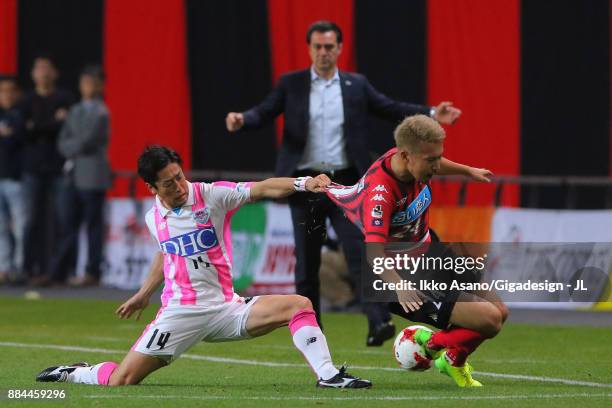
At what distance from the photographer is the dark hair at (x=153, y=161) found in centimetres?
907

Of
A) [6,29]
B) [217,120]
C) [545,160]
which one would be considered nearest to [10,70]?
[6,29]

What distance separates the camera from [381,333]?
12031mm

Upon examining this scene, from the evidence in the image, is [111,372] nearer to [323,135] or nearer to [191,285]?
[191,285]

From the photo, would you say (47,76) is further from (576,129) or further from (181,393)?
(181,393)

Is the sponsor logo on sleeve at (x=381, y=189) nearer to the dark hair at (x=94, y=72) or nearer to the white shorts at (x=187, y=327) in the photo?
the white shorts at (x=187, y=327)

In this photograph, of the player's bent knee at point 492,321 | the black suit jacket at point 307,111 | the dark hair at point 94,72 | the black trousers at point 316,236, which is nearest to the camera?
the player's bent knee at point 492,321

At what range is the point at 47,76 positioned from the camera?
17641 millimetres

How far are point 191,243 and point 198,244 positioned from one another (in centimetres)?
4

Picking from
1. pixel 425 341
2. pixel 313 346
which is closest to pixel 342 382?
pixel 313 346

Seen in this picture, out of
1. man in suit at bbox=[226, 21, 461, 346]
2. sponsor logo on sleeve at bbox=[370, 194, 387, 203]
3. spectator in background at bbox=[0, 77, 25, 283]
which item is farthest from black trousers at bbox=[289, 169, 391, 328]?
spectator in background at bbox=[0, 77, 25, 283]

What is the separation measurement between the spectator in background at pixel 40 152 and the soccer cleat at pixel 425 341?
8883 millimetres

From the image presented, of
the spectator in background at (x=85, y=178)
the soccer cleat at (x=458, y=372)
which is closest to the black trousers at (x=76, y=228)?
the spectator in background at (x=85, y=178)

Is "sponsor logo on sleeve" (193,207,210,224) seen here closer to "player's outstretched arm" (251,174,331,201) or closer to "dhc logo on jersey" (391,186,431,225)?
"player's outstretched arm" (251,174,331,201)

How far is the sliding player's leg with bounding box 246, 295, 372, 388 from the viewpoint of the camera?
29.3 feet
